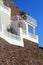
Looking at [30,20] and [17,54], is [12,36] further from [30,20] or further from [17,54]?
[30,20]

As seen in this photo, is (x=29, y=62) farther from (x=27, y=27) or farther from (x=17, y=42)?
(x=27, y=27)

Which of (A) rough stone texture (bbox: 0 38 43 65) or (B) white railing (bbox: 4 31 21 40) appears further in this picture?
(B) white railing (bbox: 4 31 21 40)

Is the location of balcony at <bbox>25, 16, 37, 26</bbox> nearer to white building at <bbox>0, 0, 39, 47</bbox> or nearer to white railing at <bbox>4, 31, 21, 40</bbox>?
white building at <bbox>0, 0, 39, 47</bbox>

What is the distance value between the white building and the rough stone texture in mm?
970

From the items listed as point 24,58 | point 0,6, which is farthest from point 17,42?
point 0,6

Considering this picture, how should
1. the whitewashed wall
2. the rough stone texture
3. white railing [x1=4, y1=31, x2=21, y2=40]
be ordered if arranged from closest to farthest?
the rough stone texture → white railing [x1=4, y1=31, x2=21, y2=40] → the whitewashed wall

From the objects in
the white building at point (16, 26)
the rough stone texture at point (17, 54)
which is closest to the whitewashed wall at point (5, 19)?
the white building at point (16, 26)

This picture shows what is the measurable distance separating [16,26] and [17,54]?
22.4 ft

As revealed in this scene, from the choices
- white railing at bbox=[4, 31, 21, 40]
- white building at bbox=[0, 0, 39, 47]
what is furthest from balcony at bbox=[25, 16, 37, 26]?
white railing at bbox=[4, 31, 21, 40]

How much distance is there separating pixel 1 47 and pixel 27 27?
12754 millimetres

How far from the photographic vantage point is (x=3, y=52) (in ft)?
122

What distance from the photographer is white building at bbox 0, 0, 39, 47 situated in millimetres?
42662

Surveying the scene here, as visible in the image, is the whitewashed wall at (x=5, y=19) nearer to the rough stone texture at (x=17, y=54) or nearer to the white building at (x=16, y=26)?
the white building at (x=16, y=26)

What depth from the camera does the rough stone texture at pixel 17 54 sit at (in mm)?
36862
